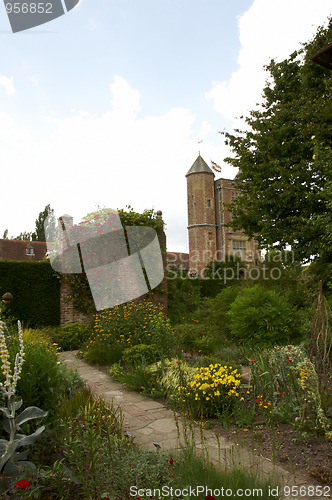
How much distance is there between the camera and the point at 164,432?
344cm

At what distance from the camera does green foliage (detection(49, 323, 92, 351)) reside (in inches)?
340

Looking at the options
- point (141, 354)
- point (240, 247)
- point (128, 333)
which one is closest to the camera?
point (141, 354)

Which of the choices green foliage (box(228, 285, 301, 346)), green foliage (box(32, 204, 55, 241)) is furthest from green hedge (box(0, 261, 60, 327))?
green foliage (box(32, 204, 55, 241))

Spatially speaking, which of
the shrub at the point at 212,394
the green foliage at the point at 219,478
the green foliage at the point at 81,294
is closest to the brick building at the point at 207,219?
the green foliage at the point at 81,294

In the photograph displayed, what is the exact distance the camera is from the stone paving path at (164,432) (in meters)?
2.54

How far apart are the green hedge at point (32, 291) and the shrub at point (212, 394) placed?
23.9 feet

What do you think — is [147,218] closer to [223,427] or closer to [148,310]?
[148,310]

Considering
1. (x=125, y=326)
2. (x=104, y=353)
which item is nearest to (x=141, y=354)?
(x=104, y=353)

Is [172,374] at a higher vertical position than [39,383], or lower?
lower

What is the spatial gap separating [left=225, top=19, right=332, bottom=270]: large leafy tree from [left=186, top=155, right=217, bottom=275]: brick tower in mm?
15965

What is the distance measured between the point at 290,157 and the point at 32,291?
8494 millimetres

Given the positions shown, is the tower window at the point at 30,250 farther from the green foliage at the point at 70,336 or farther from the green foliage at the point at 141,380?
the green foliage at the point at 141,380

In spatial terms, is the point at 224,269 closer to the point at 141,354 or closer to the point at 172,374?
the point at 141,354

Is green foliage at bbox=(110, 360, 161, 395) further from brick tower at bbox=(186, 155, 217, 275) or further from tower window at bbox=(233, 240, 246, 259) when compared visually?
tower window at bbox=(233, 240, 246, 259)
